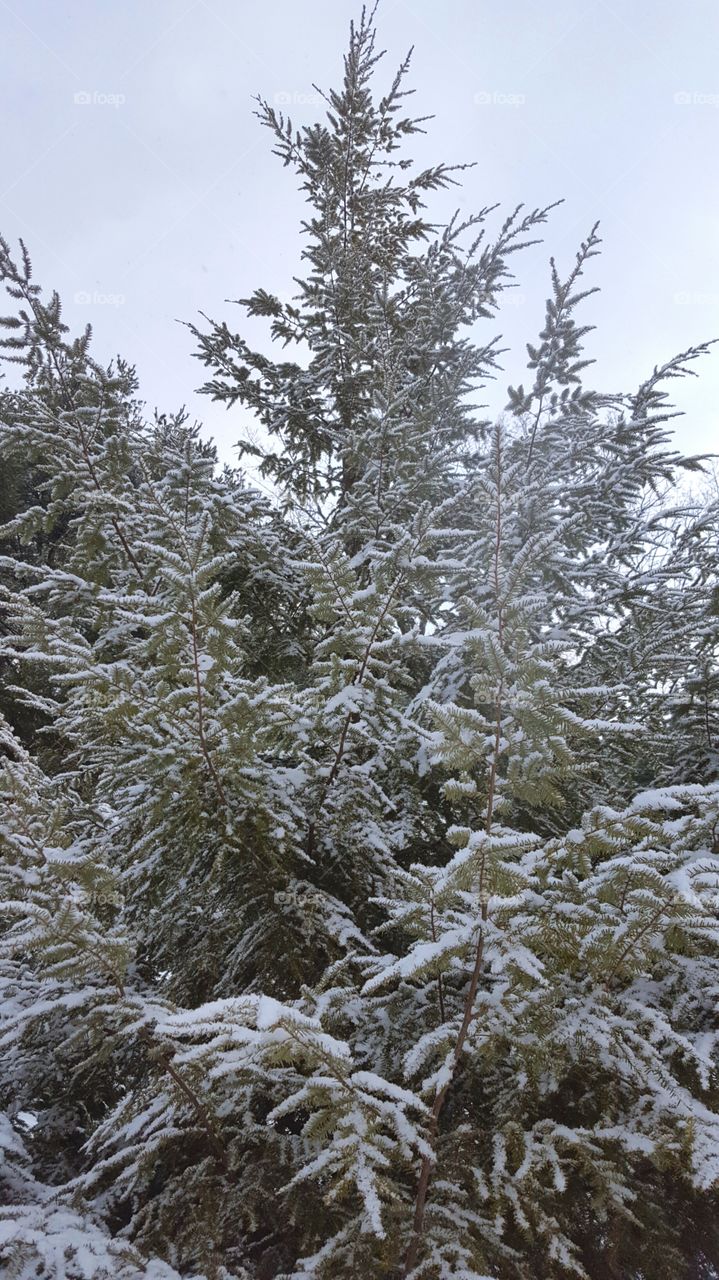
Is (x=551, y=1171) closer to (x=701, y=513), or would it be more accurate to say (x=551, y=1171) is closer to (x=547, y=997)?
(x=547, y=997)

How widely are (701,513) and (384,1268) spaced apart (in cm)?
467

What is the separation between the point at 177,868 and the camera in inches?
115

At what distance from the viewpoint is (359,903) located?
3160 mm

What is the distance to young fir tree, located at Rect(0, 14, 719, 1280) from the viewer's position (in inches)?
66.0

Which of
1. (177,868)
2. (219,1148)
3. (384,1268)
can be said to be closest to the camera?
(384,1268)

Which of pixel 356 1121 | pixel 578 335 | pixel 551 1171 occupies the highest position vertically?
pixel 578 335

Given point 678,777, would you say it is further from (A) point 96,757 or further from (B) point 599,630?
(A) point 96,757

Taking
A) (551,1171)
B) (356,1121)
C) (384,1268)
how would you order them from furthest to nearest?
(551,1171)
(384,1268)
(356,1121)

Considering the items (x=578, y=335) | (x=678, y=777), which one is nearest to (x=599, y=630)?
(x=678, y=777)

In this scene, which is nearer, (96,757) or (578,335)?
(96,757)

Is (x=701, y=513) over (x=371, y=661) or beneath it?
over

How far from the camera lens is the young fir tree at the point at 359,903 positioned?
5.50 ft

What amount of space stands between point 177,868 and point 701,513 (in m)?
4.29

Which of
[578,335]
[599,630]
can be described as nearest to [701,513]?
[599,630]
